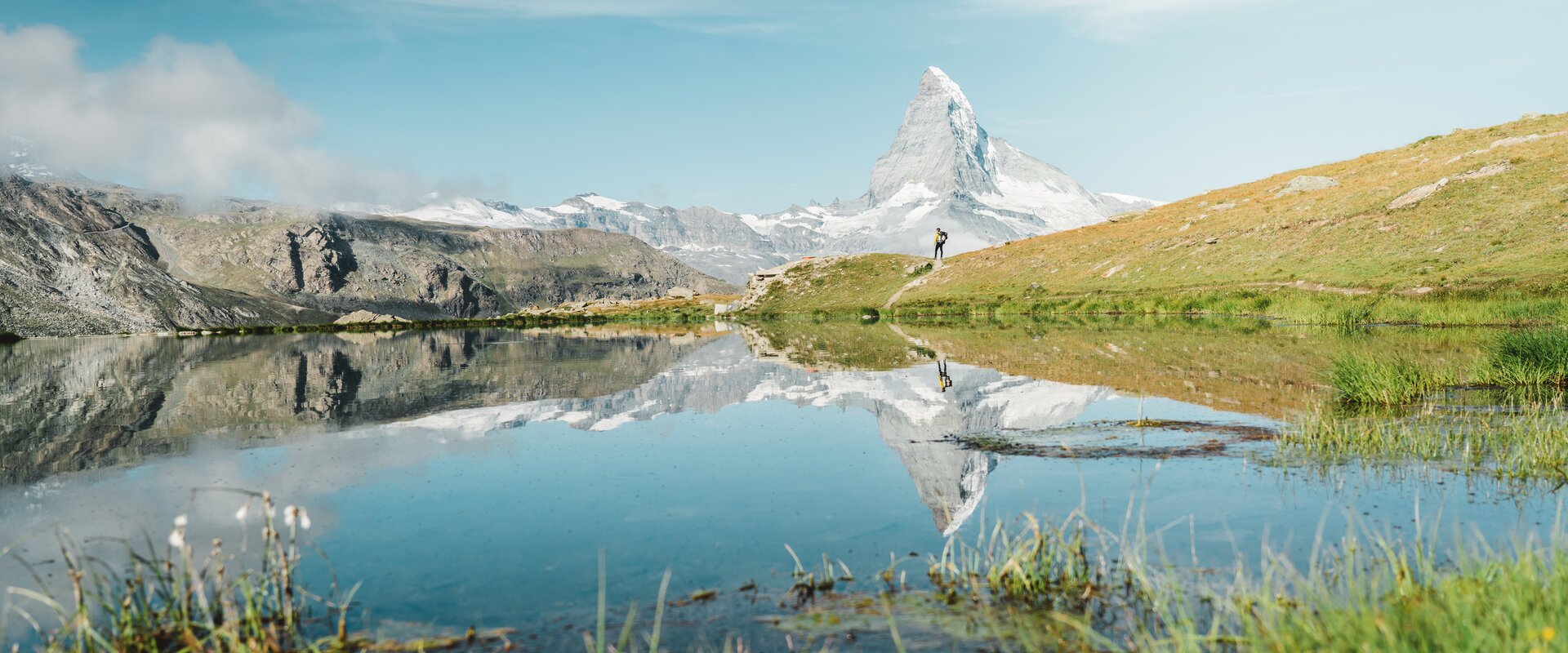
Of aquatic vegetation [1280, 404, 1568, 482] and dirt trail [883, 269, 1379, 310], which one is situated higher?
dirt trail [883, 269, 1379, 310]

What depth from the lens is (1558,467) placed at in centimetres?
1357

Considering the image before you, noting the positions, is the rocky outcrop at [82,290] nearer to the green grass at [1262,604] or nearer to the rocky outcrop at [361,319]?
the rocky outcrop at [361,319]

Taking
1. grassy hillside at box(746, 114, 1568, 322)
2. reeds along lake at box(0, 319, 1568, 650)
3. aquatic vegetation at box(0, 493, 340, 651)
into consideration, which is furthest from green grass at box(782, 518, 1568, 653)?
grassy hillside at box(746, 114, 1568, 322)

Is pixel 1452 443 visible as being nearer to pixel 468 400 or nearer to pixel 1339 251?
pixel 468 400

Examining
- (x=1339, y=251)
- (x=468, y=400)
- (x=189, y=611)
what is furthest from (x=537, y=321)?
(x=189, y=611)

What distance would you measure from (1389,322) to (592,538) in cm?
5656

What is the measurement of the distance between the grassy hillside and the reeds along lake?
1018 inches

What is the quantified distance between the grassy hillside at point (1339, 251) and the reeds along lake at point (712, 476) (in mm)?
25852

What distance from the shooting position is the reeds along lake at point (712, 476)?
1009cm

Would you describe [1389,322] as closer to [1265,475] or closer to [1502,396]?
[1502,396]

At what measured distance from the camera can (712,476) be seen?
1600 cm

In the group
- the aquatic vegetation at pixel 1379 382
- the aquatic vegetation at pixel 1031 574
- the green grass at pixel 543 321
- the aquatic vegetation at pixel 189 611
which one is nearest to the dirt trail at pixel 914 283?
the green grass at pixel 543 321

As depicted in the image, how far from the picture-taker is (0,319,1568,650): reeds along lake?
10086 millimetres

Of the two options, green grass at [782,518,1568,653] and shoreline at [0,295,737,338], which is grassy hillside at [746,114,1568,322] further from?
green grass at [782,518,1568,653]
